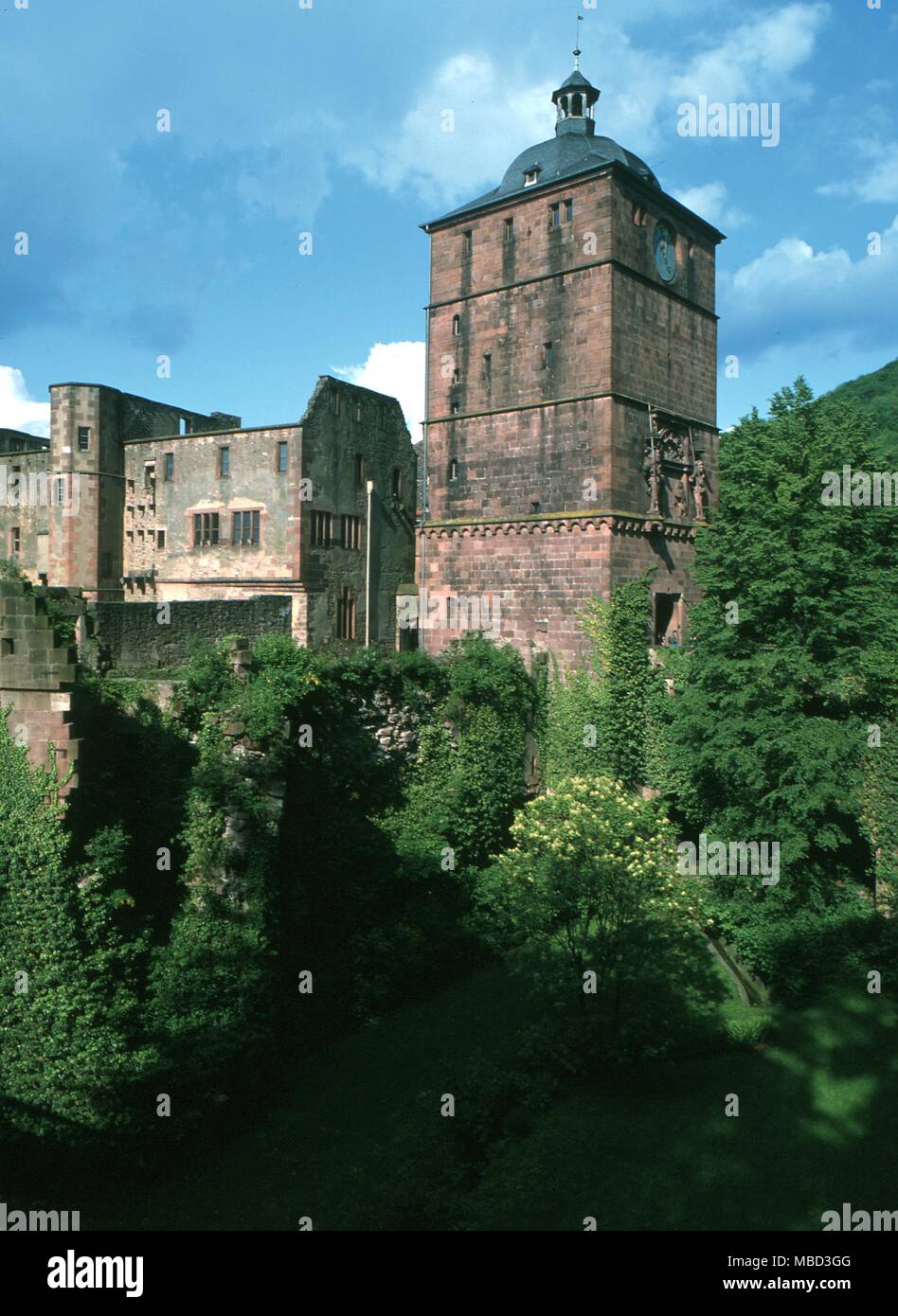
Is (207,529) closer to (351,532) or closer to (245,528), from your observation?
(245,528)

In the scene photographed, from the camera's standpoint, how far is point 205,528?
3550cm

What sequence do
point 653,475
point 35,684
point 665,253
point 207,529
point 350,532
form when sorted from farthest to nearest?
point 350,532 < point 207,529 < point 665,253 < point 653,475 < point 35,684

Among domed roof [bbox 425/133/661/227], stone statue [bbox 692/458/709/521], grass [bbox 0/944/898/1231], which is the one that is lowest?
grass [bbox 0/944/898/1231]

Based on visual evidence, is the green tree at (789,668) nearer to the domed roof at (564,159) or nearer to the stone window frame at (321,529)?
the domed roof at (564,159)

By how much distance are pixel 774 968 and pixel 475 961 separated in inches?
274

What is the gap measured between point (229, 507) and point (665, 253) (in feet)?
56.3

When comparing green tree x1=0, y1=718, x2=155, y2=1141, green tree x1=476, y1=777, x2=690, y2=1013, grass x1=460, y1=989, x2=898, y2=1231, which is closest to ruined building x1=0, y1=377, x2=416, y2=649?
green tree x1=476, y1=777, x2=690, y2=1013

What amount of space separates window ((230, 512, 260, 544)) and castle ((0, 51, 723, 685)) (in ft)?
0.21

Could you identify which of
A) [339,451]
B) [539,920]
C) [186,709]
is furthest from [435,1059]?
[339,451]

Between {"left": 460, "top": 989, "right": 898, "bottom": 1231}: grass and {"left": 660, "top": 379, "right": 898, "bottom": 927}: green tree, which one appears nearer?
{"left": 460, "top": 989, "right": 898, "bottom": 1231}: grass

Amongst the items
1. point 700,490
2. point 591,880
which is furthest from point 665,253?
point 591,880

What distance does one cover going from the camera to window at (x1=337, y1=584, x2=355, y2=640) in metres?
35.1

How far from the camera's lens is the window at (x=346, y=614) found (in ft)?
115

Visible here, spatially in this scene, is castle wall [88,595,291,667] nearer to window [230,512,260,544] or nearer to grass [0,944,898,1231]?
grass [0,944,898,1231]
